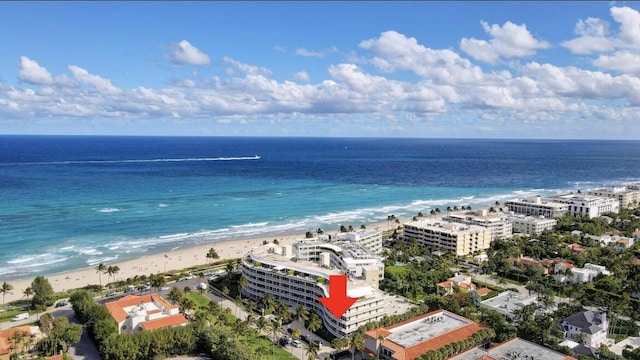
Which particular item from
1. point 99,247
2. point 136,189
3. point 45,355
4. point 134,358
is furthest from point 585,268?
point 136,189

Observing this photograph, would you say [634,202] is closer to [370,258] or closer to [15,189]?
[370,258]

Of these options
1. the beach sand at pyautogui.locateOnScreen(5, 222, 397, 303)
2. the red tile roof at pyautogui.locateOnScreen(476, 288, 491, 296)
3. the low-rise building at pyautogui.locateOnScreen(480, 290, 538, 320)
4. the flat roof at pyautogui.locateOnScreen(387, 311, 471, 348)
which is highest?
the flat roof at pyautogui.locateOnScreen(387, 311, 471, 348)

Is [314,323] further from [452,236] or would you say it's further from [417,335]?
[452,236]

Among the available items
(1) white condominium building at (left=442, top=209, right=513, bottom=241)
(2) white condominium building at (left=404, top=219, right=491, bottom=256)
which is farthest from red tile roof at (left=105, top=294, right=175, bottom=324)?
(1) white condominium building at (left=442, top=209, right=513, bottom=241)

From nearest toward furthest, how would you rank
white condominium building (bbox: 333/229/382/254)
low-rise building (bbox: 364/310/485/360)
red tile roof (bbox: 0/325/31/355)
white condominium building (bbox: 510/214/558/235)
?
low-rise building (bbox: 364/310/485/360) → red tile roof (bbox: 0/325/31/355) → white condominium building (bbox: 333/229/382/254) → white condominium building (bbox: 510/214/558/235)

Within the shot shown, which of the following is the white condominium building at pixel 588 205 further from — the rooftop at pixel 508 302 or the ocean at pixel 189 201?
the rooftop at pixel 508 302

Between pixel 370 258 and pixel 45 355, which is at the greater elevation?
pixel 370 258

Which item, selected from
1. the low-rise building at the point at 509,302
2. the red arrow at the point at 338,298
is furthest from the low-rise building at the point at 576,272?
the red arrow at the point at 338,298

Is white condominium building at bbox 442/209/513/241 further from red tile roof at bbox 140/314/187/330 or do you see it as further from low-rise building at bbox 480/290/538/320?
red tile roof at bbox 140/314/187/330
